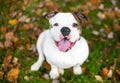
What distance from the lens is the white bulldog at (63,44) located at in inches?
139

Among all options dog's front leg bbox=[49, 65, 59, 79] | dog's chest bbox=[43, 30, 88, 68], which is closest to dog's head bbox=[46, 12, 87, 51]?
dog's chest bbox=[43, 30, 88, 68]

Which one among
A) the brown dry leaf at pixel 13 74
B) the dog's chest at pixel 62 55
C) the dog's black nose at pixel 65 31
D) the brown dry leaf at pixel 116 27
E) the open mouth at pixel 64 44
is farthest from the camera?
the brown dry leaf at pixel 116 27

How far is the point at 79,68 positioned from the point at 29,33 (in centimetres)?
106

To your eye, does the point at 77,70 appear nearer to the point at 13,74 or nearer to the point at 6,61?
the point at 13,74

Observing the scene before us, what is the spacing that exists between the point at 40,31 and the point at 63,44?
123 centimetres

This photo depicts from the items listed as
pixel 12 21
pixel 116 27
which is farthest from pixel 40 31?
pixel 116 27

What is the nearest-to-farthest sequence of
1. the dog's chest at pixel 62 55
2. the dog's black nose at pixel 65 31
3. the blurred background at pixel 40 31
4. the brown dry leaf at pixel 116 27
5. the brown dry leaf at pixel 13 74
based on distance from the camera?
the dog's black nose at pixel 65 31 → the dog's chest at pixel 62 55 → the brown dry leaf at pixel 13 74 → the blurred background at pixel 40 31 → the brown dry leaf at pixel 116 27

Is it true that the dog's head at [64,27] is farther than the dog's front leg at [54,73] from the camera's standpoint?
Answer: No

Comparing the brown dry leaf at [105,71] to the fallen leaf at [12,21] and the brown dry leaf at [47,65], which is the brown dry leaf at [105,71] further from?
the fallen leaf at [12,21]

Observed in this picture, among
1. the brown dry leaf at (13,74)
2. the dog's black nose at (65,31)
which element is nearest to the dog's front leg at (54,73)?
the brown dry leaf at (13,74)

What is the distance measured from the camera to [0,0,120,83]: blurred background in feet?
13.7

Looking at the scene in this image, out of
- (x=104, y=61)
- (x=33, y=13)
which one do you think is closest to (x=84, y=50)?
(x=104, y=61)

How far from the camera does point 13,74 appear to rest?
162 inches

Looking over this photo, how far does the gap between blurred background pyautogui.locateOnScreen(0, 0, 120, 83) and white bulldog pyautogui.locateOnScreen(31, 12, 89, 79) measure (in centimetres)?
22
